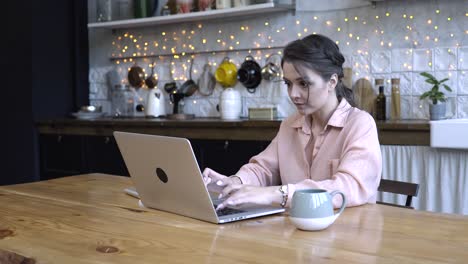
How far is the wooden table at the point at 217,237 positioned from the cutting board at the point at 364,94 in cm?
212

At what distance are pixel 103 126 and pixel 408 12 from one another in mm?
2174

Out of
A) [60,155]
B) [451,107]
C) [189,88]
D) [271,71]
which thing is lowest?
[60,155]

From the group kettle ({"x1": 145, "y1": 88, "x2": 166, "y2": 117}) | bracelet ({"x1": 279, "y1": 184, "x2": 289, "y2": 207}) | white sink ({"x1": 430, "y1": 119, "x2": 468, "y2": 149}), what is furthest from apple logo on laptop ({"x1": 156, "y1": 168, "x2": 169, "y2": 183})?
kettle ({"x1": 145, "y1": 88, "x2": 166, "y2": 117})

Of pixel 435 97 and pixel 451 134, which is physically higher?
pixel 435 97

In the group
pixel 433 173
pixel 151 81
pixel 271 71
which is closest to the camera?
pixel 433 173

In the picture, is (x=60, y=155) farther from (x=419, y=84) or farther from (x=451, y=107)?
(x=451, y=107)

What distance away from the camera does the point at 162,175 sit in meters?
1.68

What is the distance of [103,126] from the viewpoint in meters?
4.51

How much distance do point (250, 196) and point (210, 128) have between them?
228 cm

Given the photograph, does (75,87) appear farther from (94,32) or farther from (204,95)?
(204,95)

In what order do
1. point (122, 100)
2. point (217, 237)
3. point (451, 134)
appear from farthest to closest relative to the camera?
1. point (122, 100)
2. point (451, 134)
3. point (217, 237)

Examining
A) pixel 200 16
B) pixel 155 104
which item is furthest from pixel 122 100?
pixel 200 16

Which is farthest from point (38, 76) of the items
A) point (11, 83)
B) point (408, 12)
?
point (408, 12)

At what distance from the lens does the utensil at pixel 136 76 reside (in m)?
5.05
